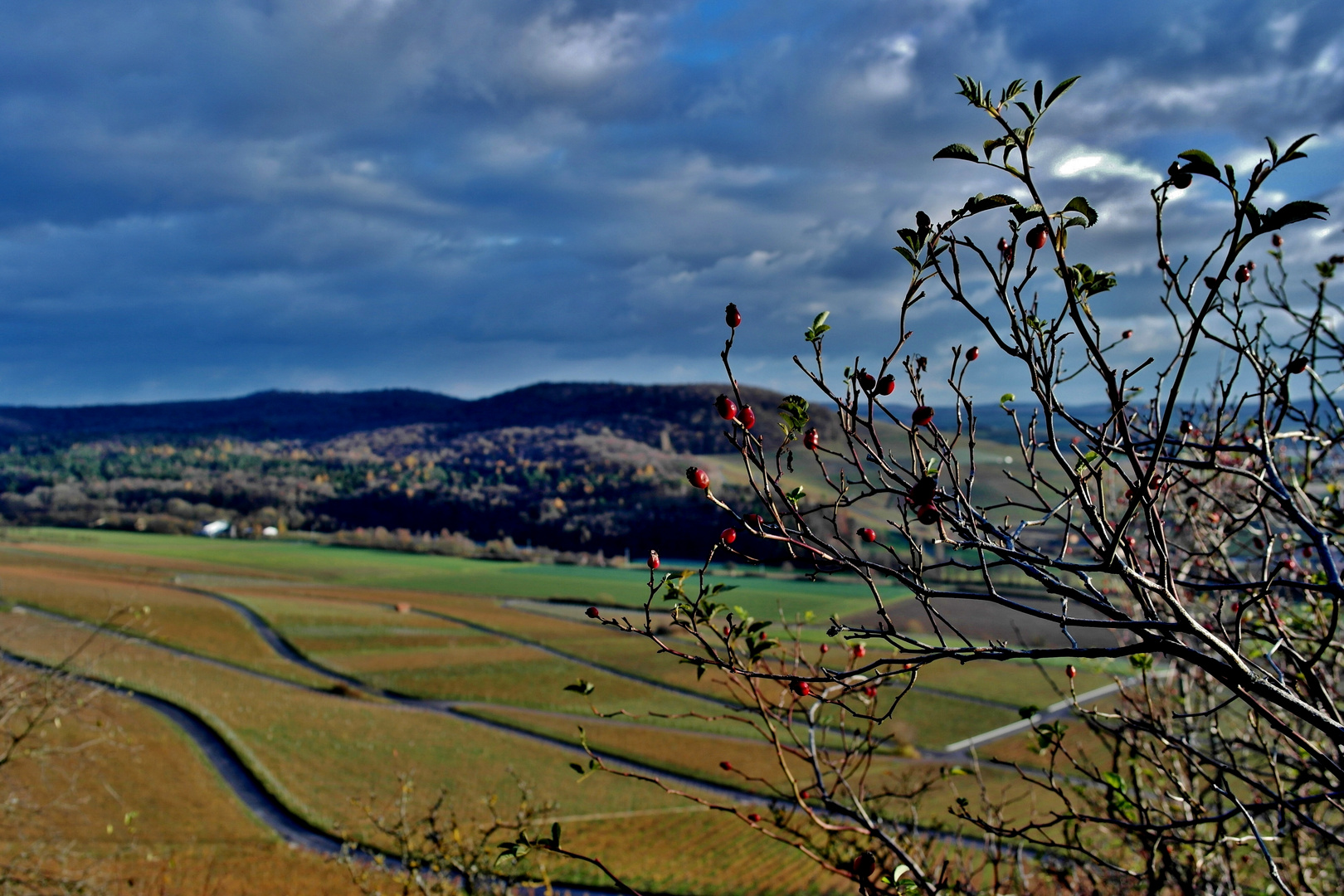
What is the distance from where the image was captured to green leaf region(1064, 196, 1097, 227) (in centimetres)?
244

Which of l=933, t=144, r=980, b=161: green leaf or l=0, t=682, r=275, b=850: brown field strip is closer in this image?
l=933, t=144, r=980, b=161: green leaf

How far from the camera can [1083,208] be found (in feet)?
8.07

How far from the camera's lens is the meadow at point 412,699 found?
3981cm

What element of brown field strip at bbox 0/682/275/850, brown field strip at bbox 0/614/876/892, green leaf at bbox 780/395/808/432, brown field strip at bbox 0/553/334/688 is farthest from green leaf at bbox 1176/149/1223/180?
brown field strip at bbox 0/553/334/688

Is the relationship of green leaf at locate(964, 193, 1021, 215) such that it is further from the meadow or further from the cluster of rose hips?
the meadow

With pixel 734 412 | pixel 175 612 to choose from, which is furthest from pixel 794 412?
pixel 175 612

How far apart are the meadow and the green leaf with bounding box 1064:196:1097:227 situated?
11.7 m

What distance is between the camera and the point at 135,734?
49750 mm

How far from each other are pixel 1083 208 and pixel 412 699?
76.8 m

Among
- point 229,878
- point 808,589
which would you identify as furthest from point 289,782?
point 808,589

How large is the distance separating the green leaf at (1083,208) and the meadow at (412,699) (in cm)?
1175

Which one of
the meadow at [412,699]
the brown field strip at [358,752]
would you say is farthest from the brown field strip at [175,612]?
the brown field strip at [358,752]

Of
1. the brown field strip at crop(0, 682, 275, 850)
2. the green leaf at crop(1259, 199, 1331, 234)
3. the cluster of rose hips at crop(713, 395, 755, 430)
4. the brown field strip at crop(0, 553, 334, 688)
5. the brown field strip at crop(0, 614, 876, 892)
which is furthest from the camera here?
the brown field strip at crop(0, 553, 334, 688)

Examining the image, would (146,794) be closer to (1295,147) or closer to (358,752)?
(358,752)
